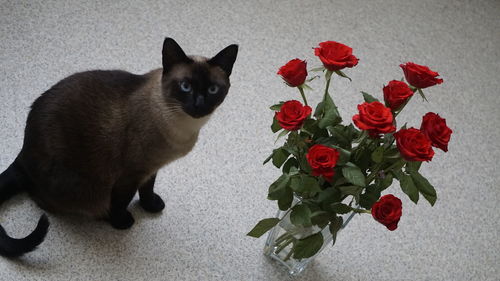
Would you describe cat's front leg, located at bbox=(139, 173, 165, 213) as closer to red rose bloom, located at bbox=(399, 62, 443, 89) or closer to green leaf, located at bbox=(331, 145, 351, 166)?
green leaf, located at bbox=(331, 145, 351, 166)

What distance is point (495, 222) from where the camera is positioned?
1497 mm

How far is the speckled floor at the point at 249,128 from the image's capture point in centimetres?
126

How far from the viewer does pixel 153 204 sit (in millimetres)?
1311

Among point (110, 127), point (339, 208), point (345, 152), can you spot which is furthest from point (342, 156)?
point (110, 127)

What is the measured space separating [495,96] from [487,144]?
262mm

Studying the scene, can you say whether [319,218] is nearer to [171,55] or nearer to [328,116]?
[328,116]

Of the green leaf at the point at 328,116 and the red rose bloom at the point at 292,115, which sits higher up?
the red rose bloom at the point at 292,115

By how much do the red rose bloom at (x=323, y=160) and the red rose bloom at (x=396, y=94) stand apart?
0.41 ft

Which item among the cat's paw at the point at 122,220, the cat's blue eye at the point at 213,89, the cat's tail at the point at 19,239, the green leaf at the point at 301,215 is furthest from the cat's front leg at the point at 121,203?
the green leaf at the point at 301,215

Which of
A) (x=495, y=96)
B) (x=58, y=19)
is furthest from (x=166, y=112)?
(x=495, y=96)

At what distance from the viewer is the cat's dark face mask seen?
1077 mm

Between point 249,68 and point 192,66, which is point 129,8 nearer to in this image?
point 249,68

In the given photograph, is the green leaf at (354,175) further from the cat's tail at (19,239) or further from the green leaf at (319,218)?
the cat's tail at (19,239)

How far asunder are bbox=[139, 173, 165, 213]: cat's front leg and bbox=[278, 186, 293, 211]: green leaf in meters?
0.37
